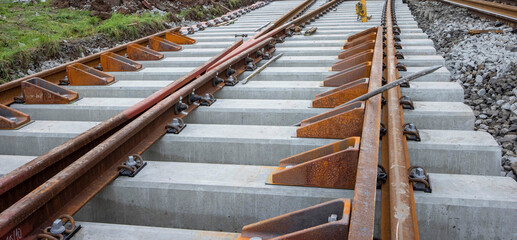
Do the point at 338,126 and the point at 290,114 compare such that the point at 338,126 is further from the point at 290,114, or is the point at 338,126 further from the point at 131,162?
the point at 131,162

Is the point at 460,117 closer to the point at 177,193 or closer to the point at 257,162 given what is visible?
the point at 257,162

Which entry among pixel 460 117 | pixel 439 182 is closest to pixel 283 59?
pixel 460 117

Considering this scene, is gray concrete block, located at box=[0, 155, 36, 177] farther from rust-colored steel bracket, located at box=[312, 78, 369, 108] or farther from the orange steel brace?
the orange steel brace

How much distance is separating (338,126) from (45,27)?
7.71 meters

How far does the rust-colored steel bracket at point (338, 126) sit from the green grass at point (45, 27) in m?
5.08

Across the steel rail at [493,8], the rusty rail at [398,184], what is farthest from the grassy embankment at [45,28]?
the steel rail at [493,8]

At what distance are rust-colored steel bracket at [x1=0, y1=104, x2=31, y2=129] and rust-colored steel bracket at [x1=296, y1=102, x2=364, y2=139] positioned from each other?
223 centimetres

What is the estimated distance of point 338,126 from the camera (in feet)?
8.62

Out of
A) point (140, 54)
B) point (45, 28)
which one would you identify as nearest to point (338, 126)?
point (140, 54)

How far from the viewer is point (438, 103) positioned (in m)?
3.30

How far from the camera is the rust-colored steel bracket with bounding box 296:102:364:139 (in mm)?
2590

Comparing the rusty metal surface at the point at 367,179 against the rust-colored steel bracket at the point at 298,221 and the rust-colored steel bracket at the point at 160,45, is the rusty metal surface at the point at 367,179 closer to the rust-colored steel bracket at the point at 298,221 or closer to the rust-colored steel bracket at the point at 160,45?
the rust-colored steel bracket at the point at 298,221

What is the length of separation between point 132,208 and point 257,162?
2.63 feet

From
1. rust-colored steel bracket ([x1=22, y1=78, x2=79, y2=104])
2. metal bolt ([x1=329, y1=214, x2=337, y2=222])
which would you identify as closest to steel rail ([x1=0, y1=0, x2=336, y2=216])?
rust-colored steel bracket ([x1=22, y1=78, x2=79, y2=104])
